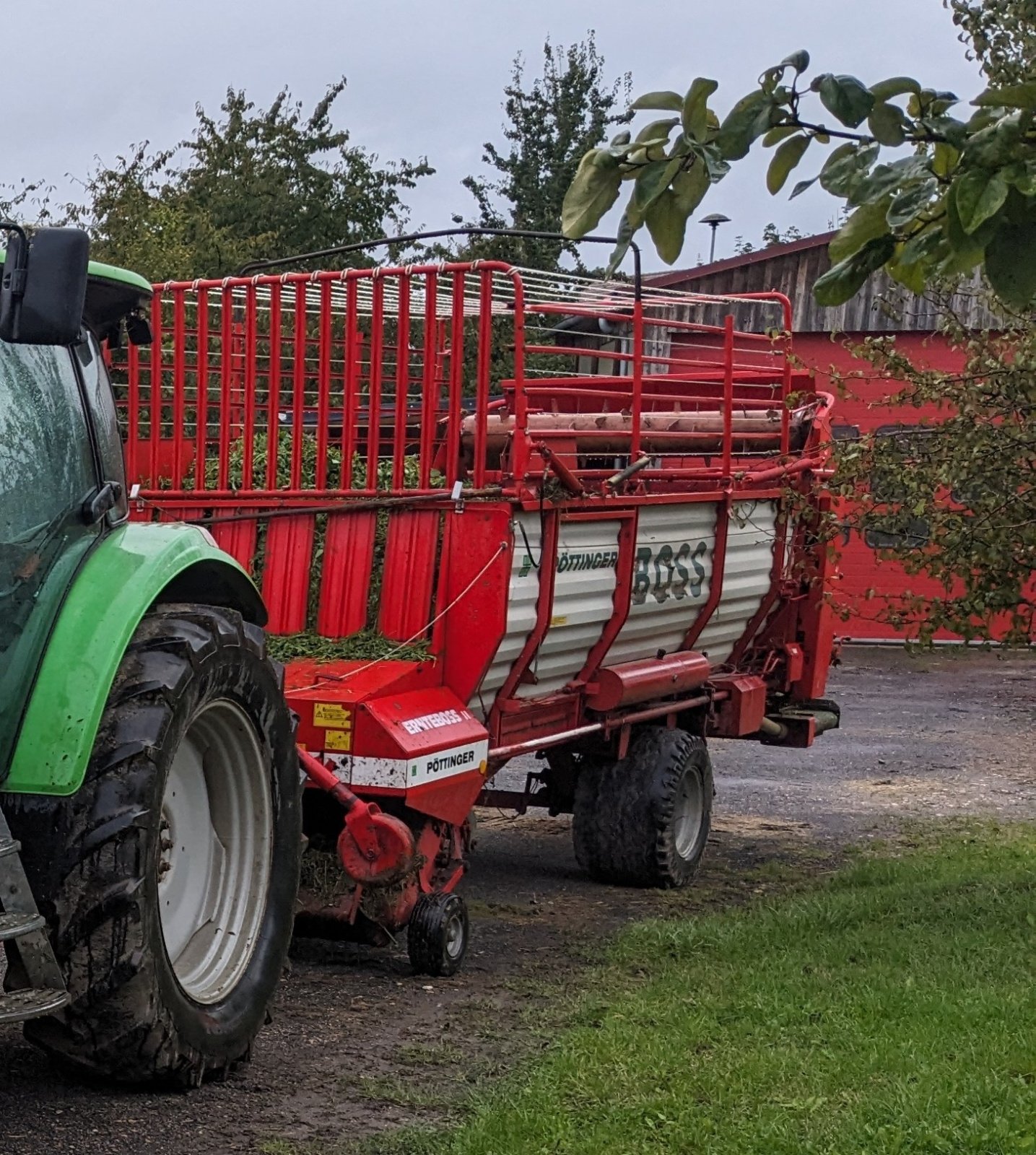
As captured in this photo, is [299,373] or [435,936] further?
[299,373]

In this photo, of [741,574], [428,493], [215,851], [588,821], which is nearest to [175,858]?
[215,851]

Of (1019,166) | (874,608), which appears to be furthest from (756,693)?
(874,608)

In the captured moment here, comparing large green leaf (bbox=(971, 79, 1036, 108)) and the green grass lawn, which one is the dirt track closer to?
the green grass lawn

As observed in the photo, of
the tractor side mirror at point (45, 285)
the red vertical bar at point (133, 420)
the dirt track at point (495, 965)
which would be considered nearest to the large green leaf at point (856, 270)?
the tractor side mirror at point (45, 285)

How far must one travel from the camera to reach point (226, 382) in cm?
729

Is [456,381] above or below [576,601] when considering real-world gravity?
above

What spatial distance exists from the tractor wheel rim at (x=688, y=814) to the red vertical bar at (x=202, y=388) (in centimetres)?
279

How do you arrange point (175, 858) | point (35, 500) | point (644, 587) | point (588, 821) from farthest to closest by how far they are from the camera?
point (588, 821), point (644, 587), point (175, 858), point (35, 500)

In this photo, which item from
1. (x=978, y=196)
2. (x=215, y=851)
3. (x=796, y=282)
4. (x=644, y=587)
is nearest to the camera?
(x=978, y=196)

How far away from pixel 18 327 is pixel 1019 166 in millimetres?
2142

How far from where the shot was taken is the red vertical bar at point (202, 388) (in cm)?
723

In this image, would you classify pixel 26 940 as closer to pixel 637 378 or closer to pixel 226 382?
pixel 226 382

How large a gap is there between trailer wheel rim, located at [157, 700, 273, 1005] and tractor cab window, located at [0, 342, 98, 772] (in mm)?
525

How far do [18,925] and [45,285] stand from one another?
140 cm
